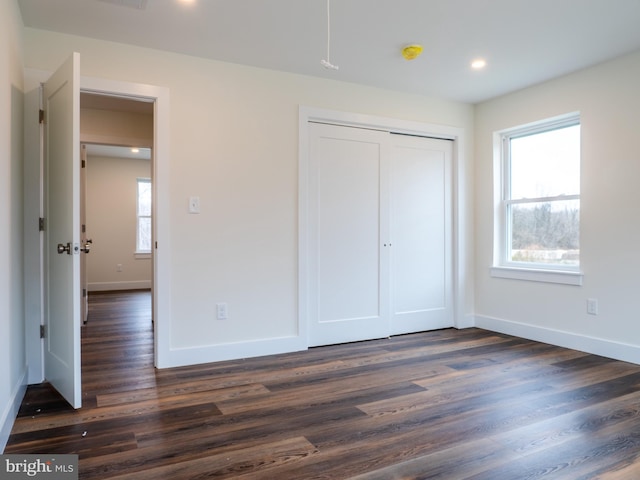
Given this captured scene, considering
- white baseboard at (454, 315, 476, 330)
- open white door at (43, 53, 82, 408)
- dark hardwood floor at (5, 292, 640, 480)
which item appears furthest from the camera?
white baseboard at (454, 315, 476, 330)

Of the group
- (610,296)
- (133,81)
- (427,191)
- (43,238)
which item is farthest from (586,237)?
(43,238)

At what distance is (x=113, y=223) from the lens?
7980 millimetres

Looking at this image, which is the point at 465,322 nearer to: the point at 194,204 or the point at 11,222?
the point at 194,204

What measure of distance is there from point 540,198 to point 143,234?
274 inches

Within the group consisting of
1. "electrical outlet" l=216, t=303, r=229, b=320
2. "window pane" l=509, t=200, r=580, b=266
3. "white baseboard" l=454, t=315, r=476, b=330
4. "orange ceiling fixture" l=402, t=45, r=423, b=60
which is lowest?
"white baseboard" l=454, t=315, r=476, b=330

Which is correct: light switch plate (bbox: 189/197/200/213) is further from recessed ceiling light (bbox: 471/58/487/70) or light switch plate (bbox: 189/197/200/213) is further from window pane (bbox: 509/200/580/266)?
window pane (bbox: 509/200/580/266)

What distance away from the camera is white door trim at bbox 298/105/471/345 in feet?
11.8

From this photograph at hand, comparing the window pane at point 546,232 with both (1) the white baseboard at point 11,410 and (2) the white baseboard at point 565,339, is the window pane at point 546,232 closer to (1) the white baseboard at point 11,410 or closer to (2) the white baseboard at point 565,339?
(2) the white baseboard at point 565,339

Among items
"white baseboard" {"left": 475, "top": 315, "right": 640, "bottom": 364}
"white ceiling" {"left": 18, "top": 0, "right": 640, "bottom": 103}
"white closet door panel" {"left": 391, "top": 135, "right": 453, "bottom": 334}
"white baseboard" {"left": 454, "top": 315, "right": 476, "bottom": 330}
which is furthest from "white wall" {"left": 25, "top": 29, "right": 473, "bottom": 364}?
"white baseboard" {"left": 475, "top": 315, "right": 640, "bottom": 364}

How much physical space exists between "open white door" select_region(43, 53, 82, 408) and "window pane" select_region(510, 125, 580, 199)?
3.81 metres

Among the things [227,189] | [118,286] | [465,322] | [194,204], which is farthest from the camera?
[118,286]

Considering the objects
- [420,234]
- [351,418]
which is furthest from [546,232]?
[351,418]

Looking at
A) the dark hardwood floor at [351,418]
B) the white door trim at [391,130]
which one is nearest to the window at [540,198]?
the white door trim at [391,130]

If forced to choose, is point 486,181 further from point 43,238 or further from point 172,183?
point 43,238
